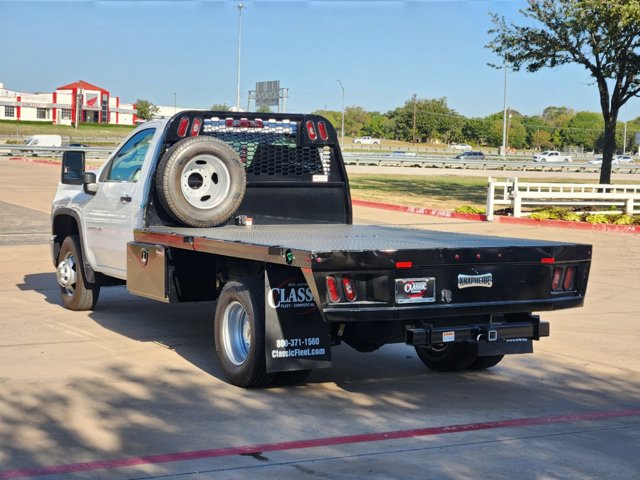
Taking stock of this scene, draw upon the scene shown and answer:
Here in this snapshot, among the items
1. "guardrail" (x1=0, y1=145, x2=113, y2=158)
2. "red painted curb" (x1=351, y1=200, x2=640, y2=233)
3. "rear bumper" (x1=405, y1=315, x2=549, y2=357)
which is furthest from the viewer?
"guardrail" (x1=0, y1=145, x2=113, y2=158)

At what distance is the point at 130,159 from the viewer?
9625 millimetres

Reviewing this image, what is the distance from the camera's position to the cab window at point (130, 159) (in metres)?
9.38

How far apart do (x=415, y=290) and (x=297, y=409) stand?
1.18 metres

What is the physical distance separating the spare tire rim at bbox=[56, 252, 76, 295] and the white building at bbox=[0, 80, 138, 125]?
4582 inches

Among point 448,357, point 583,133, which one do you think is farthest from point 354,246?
point 583,133

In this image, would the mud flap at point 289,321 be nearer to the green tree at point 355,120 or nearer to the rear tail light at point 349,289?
the rear tail light at point 349,289

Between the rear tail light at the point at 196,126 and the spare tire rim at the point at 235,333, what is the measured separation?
2.23 metres

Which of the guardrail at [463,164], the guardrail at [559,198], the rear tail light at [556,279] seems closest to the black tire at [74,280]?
the rear tail light at [556,279]

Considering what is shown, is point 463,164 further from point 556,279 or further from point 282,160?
point 556,279

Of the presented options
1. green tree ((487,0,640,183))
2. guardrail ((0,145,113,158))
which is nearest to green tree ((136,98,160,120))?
guardrail ((0,145,113,158))

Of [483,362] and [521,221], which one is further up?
[521,221]

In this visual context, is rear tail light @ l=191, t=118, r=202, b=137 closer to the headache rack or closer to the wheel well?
the headache rack

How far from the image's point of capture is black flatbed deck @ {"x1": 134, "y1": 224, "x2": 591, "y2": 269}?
6.38m

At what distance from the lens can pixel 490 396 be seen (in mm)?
7324
